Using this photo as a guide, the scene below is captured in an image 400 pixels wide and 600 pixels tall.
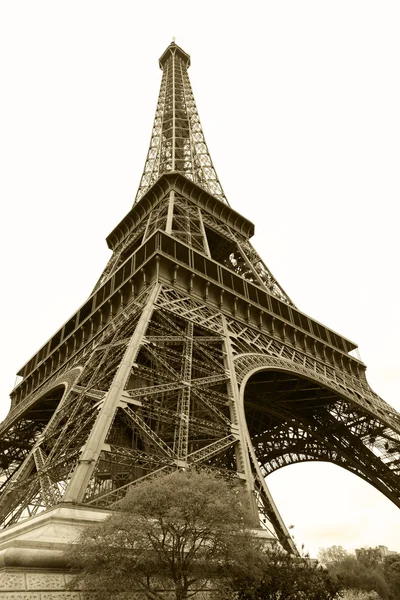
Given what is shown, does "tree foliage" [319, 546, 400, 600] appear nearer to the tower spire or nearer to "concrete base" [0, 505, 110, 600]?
"concrete base" [0, 505, 110, 600]

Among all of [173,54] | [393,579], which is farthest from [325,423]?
[173,54]

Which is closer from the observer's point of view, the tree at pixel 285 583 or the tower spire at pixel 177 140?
the tree at pixel 285 583

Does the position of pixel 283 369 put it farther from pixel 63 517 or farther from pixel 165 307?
pixel 63 517

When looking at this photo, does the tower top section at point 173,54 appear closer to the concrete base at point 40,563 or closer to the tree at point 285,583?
the concrete base at point 40,563

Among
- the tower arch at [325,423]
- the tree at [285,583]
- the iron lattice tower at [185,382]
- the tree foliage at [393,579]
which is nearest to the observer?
the tree at [285,583]

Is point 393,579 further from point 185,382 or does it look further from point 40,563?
point 40,563

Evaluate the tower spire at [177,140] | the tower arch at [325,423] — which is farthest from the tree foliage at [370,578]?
the tower spire at [177,140]
